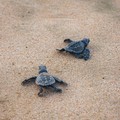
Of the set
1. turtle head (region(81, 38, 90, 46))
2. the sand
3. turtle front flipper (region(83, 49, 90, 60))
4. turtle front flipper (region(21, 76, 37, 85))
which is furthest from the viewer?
turtle head (region(81, 38, 90, 46))

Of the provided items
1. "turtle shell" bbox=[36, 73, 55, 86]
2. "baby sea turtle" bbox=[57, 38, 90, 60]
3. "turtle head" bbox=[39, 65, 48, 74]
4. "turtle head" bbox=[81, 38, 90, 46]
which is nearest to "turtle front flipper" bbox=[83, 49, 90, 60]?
"baby sea turtle" bbox=[57, 38, 90, 60]

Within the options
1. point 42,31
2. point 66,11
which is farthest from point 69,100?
point 66,11

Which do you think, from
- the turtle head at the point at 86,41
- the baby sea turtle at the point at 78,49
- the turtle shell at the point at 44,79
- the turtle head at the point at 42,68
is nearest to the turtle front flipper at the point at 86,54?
the baby sea turtle at the point at 78,49

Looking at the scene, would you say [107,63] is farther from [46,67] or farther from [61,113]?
[61,113]

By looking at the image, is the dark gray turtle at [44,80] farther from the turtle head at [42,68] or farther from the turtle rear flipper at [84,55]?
the turtle rear flipper at [84,55]

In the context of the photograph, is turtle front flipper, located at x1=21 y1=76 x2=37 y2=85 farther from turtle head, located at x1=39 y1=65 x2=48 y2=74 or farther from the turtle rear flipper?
the turtle rear flipper

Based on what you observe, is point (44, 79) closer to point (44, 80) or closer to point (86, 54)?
point (44, 80)

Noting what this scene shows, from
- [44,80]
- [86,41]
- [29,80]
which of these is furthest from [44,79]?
[86,41]
